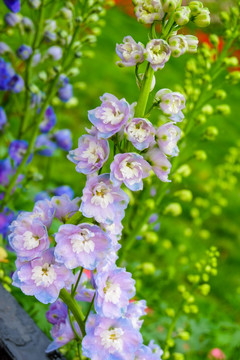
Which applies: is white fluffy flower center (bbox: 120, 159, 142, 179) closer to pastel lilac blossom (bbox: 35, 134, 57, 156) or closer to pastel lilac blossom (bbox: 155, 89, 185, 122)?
pastel lilac blossom (bbox: 155, 89, 185, 122)

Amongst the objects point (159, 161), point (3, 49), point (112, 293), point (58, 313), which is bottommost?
point (58, 313)

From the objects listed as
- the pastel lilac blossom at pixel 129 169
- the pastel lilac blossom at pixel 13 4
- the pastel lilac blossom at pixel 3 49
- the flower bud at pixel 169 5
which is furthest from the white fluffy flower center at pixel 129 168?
the pastel lilac blossom at pixel 3 49

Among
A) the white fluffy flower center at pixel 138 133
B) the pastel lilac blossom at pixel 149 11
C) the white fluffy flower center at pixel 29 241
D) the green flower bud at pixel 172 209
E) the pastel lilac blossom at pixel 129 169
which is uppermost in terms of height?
the pastel lilac blossom at pixel 149 11

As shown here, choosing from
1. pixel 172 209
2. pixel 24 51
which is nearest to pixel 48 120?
pixel 24 51

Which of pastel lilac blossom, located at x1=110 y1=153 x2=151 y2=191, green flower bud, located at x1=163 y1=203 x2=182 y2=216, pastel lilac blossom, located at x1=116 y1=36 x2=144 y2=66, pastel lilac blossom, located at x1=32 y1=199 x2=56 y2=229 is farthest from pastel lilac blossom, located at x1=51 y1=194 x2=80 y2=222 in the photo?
green flower bud, located at x1=163 y1=203 x2=182 y2=216

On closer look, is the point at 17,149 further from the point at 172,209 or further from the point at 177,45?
the point at 177,45

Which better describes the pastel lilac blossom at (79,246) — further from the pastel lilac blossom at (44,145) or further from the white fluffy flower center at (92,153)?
the pastel lilac blossom at (44,145)
